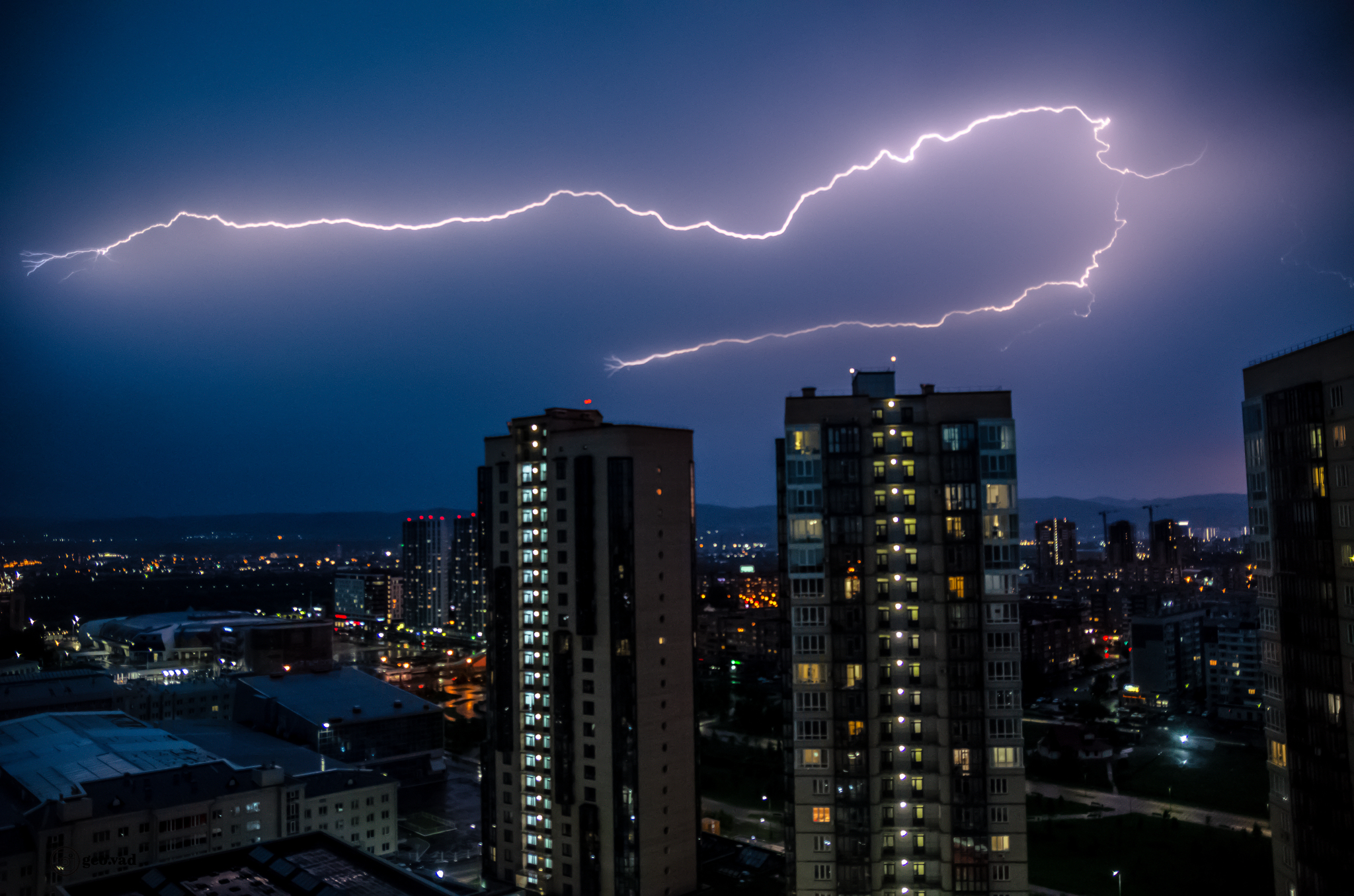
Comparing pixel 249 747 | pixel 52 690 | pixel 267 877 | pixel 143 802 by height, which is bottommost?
pixel 249 747

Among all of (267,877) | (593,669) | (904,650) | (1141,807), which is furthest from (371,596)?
(904,650)

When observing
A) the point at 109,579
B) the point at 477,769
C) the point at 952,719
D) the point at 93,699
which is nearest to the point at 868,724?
the point at 952,719

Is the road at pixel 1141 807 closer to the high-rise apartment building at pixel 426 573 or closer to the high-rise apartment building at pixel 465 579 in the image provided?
the high-rise apartment building at pixel 465 579

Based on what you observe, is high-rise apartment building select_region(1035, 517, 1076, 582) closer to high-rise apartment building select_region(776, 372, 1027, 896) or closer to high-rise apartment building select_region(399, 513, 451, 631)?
high-rise apartment building select_region(399, 513, 451, 631)

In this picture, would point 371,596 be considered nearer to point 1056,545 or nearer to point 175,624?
point 175,624

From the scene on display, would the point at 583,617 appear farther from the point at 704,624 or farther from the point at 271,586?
the point at 271,586
